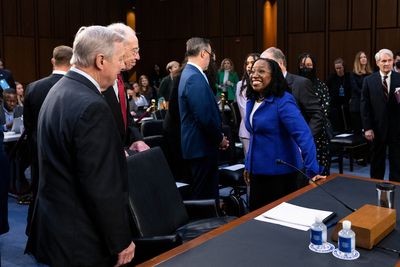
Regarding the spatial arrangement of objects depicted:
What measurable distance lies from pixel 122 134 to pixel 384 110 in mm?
3250

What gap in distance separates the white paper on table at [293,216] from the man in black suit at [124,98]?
106cm

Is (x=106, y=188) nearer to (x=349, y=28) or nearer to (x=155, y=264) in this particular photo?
(x=155, y=264)

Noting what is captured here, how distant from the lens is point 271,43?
12.0 meters

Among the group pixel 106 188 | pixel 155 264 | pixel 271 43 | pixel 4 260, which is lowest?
pixel 4 260

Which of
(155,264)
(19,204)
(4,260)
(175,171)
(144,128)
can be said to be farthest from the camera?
(19,204)

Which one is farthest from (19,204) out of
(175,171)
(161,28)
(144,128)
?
(161,28)

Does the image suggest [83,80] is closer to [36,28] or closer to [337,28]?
[337,28]

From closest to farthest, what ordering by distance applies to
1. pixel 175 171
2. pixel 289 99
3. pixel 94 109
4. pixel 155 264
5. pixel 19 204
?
pixel 155 264
pixel 94 109
pixel 289 99
pixel 175 171
pixel 19 204

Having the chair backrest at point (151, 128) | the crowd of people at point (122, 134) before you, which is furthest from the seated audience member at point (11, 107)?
the chair backrest at point (151, 128)

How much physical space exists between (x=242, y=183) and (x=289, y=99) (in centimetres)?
153

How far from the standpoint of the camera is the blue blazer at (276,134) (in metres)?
2.95

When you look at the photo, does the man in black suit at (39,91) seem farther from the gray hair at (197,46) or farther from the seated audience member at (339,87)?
the seated audience member at (339,87)

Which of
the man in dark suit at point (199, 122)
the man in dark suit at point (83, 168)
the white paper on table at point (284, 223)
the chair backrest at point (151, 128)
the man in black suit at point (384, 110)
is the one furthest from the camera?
the man in black suit at point (384, 110)

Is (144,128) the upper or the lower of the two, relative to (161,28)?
lower
